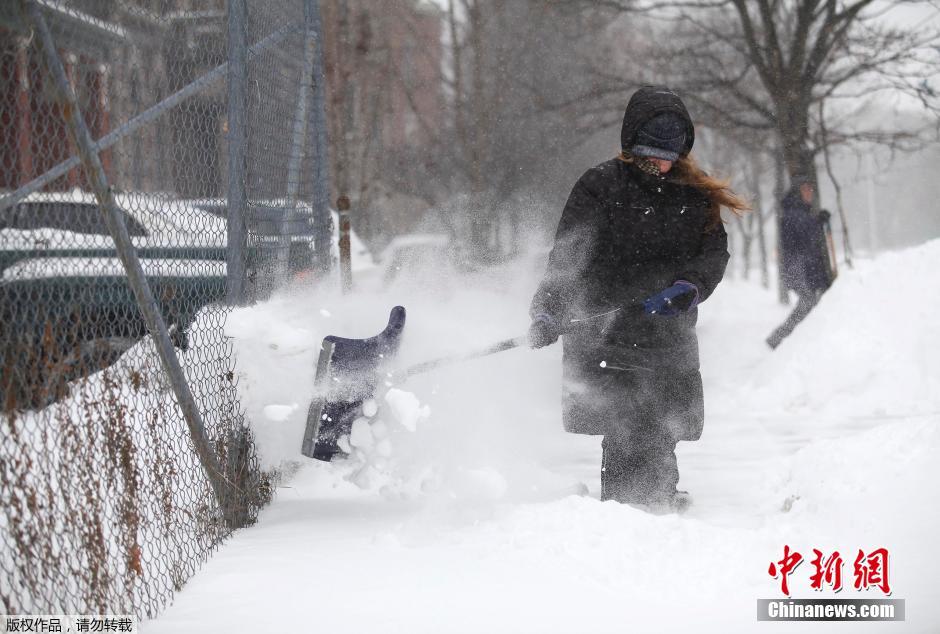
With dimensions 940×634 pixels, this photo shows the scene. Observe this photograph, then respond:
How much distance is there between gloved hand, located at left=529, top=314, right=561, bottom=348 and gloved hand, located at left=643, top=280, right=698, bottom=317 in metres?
0.42

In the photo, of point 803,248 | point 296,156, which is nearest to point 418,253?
point 803,248

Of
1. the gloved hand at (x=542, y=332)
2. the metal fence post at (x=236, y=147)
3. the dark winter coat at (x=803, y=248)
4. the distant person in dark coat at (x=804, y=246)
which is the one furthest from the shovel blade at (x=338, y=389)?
the dark winter coat at (x=803, y=248)

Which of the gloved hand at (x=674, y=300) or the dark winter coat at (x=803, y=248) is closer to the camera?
the gloved hand at (x=674, y=300)

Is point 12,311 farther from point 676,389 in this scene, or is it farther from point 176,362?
point 676,389

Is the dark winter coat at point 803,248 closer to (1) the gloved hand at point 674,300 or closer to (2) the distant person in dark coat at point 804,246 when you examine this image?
(2) the distant person in dark coat at point 804,246

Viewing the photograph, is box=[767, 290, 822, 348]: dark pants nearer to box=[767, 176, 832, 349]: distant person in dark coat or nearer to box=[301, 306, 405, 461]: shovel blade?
box=[767, 176, 832, 349]: distant person in dark coat

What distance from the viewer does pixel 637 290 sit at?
434 cm

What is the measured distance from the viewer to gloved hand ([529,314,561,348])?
14.0 ft

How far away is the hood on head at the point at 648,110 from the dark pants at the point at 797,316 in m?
5.59

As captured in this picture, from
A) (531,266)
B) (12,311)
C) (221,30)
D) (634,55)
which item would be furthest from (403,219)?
(12,311)

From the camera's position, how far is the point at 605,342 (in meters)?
4.36

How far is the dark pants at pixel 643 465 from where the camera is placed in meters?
4.40

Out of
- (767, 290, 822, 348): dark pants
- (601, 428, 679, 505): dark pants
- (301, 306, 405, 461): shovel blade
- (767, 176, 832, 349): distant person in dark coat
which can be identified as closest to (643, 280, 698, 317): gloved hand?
(601, 428, 679, 505): dark pants

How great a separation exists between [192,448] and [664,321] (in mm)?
2075
